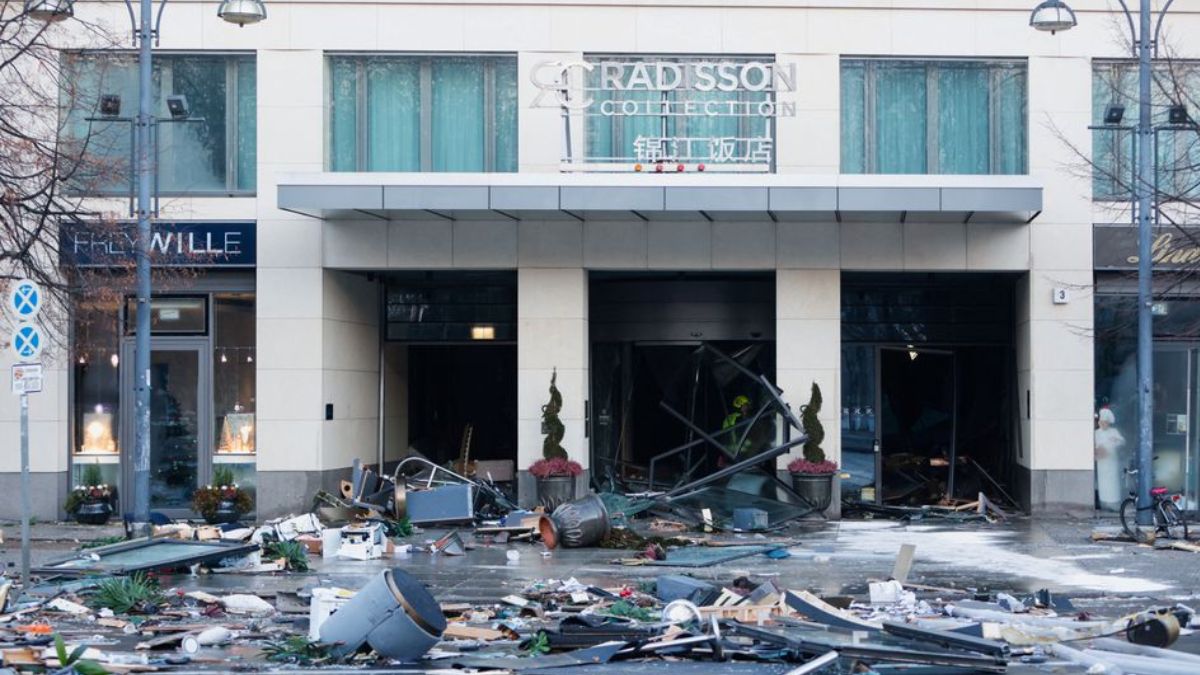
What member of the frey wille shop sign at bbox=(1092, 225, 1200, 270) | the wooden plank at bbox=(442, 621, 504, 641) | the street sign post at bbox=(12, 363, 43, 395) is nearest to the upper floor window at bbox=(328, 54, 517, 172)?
the street sign post at bbox=(12, 363, 43, 395)

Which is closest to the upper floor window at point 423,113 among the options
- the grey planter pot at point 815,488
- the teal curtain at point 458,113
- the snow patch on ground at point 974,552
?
the teal curtain at point 458,113

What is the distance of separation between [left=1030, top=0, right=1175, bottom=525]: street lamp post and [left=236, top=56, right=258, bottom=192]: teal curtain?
1228cm

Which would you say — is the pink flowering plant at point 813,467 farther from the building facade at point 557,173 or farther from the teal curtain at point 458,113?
the teal curtain at point 458,113

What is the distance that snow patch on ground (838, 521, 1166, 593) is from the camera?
18203mm

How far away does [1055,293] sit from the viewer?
83.8 feet

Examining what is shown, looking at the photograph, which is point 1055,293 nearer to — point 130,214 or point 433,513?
point 433,513

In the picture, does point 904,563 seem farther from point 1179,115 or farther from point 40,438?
point 40,438

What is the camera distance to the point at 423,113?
2619 centimetres

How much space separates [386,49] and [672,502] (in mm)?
8646

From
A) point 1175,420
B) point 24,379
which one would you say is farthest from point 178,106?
point 1175,420

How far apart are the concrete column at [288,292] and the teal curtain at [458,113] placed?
1911 mm

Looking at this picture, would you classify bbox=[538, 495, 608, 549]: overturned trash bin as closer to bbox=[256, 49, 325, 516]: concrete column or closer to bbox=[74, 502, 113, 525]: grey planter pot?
bbox=[256, 49, 325, 516]: concrete column

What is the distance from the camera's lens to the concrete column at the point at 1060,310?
25625mm

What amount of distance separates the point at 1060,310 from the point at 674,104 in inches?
278
